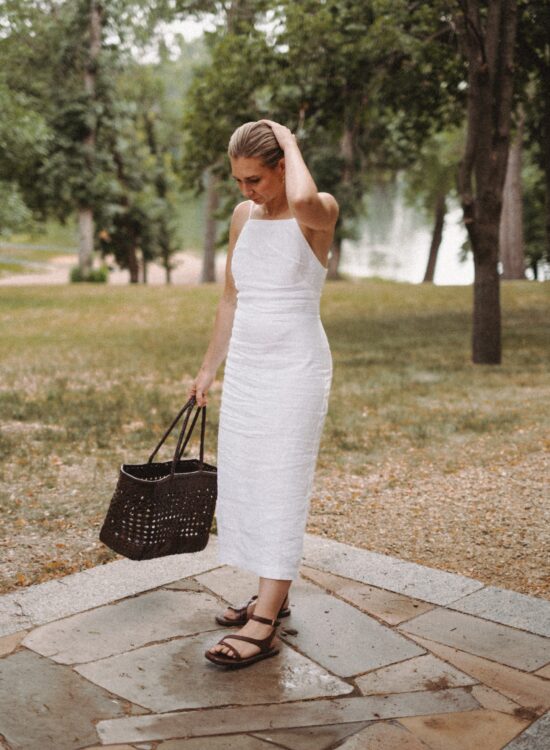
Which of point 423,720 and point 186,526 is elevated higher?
point 186,526

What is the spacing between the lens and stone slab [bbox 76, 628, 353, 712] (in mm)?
3189

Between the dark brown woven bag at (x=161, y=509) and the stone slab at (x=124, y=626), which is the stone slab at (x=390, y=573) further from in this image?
the dark brown woven bag at (x=161, y=509)

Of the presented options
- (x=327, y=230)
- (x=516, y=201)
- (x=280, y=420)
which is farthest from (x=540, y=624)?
(x=516, y=201)

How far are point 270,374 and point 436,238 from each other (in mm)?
34601

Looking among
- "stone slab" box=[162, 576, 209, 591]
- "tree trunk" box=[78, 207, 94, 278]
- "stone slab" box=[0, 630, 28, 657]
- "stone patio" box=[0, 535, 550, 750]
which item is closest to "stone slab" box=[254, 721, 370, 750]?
"stone patio" box=[0, 535, 550, 750]

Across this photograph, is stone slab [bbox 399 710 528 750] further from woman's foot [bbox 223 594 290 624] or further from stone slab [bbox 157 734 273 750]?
woman's foot [bbox 223 594 290 624]

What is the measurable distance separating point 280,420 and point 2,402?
739 cm

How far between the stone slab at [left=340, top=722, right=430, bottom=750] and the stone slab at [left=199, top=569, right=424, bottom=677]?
44 cm

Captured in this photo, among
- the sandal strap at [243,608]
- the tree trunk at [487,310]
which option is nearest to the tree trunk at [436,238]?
A: the tree trunk at [487,310]

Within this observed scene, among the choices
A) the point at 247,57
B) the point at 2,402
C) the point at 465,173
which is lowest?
the point at 2,402

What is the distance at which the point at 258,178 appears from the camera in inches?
133

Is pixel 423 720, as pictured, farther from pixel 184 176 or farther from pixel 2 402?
pixel 184 176

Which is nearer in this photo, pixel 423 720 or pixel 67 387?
pixel 423 720

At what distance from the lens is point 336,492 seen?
21.2 ft
